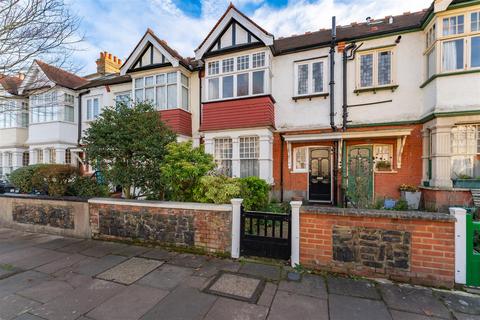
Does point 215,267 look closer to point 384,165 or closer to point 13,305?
point 13,305

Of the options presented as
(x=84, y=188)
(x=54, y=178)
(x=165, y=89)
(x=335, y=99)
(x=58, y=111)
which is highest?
(x=165, y=89)

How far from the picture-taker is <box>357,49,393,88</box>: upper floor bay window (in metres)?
8.73

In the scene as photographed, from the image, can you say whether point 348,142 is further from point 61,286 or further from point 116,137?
point 61,286

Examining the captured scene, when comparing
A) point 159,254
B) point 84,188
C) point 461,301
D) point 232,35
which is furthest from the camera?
point 232,35

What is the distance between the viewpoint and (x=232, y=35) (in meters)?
9.94

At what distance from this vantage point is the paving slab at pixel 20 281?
3.54 meters

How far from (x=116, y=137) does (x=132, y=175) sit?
111cm

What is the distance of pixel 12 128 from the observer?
1570cm

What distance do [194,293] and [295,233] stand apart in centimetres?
201

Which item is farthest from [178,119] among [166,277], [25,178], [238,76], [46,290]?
[46,290]

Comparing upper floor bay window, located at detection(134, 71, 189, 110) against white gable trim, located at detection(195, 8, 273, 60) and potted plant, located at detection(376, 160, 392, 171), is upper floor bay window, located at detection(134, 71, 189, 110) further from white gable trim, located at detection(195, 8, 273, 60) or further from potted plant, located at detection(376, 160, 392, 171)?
potted plant, located at detection(376, 160, 392, 171)

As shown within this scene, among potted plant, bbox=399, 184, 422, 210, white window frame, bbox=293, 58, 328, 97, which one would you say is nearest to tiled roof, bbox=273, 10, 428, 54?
white window frame, bbox=293, 58, 328, 97

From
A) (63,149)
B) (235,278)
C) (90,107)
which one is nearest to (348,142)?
(235,278)

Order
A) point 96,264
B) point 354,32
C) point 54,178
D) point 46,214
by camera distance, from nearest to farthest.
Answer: point 96,264, point 46,214, point 54,178, point 354,32
